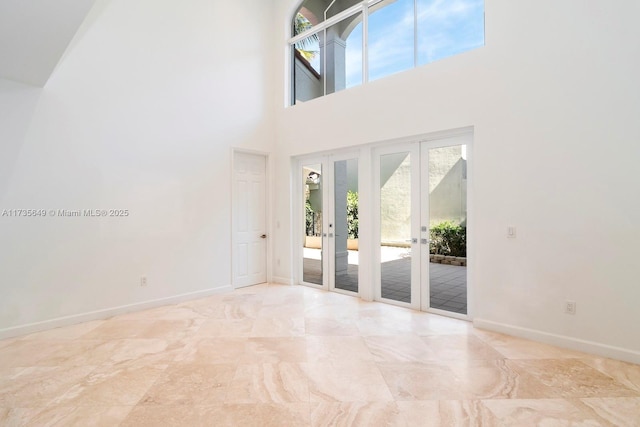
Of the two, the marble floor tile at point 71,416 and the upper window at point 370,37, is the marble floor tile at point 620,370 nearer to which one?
the upper window at point 370,37

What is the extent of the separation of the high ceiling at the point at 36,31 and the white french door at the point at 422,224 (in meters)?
3.58

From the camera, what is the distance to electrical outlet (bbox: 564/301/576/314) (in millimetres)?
3073

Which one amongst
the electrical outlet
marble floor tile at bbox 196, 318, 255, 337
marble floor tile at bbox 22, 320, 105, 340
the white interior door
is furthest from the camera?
the white interior door


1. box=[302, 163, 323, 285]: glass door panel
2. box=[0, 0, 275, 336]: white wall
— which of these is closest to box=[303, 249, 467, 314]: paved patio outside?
box=[302, 163, 323, 285]: glass door panel

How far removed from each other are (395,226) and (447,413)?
268 centimetres

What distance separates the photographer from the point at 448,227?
409cm

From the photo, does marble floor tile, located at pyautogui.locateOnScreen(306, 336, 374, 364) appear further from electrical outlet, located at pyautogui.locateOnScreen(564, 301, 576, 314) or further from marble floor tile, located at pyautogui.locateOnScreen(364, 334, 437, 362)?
electrical outlet, located at pyautogui.locateOnScreen(564, 301, 576, 314)

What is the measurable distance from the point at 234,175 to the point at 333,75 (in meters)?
2.31

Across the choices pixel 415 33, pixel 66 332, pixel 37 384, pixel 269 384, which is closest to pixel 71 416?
pixel 37 384

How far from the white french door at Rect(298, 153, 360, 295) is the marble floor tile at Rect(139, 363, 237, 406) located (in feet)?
8.88

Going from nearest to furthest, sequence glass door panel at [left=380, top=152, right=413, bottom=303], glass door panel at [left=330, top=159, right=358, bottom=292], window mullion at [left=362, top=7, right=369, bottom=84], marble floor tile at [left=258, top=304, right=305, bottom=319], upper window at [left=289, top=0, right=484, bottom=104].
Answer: upper window at [left=289, top=0, right=484, bottom=104] → marble floor tile at [left=258, top=304, right=305, bottom=319] → glass door panel at [left=380, top=152, right=413, bottom=303] → window mullion at [left=362, top=7, right=369, bottom=84] → glass door panel at [left=330, top=159, right=358, bottom=292]

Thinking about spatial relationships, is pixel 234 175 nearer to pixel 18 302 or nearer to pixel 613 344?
pixel 18 302

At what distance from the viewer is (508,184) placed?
11.3 feet

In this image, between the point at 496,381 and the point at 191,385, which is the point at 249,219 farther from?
the point at 496,381
